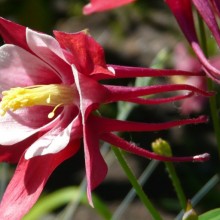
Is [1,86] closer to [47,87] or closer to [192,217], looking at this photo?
[47,87]

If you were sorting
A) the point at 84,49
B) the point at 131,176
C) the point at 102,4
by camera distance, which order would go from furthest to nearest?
the point at 102,4
the point at 131,176
the point at 84,49

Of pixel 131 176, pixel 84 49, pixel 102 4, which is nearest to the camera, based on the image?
pixel 84 49

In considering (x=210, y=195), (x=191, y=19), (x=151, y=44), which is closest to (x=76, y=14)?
(x=151, y=44)

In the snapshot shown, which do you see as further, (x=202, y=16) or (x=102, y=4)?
(x=102, y=4)

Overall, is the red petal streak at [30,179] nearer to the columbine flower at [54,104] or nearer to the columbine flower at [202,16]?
the columbine flower at [54,104]

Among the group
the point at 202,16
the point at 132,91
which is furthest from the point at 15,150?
the point at 202,16

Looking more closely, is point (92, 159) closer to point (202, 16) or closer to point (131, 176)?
point (131, 176)

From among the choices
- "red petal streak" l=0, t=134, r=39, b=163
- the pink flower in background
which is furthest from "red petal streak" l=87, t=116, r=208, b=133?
the pink flower in background
